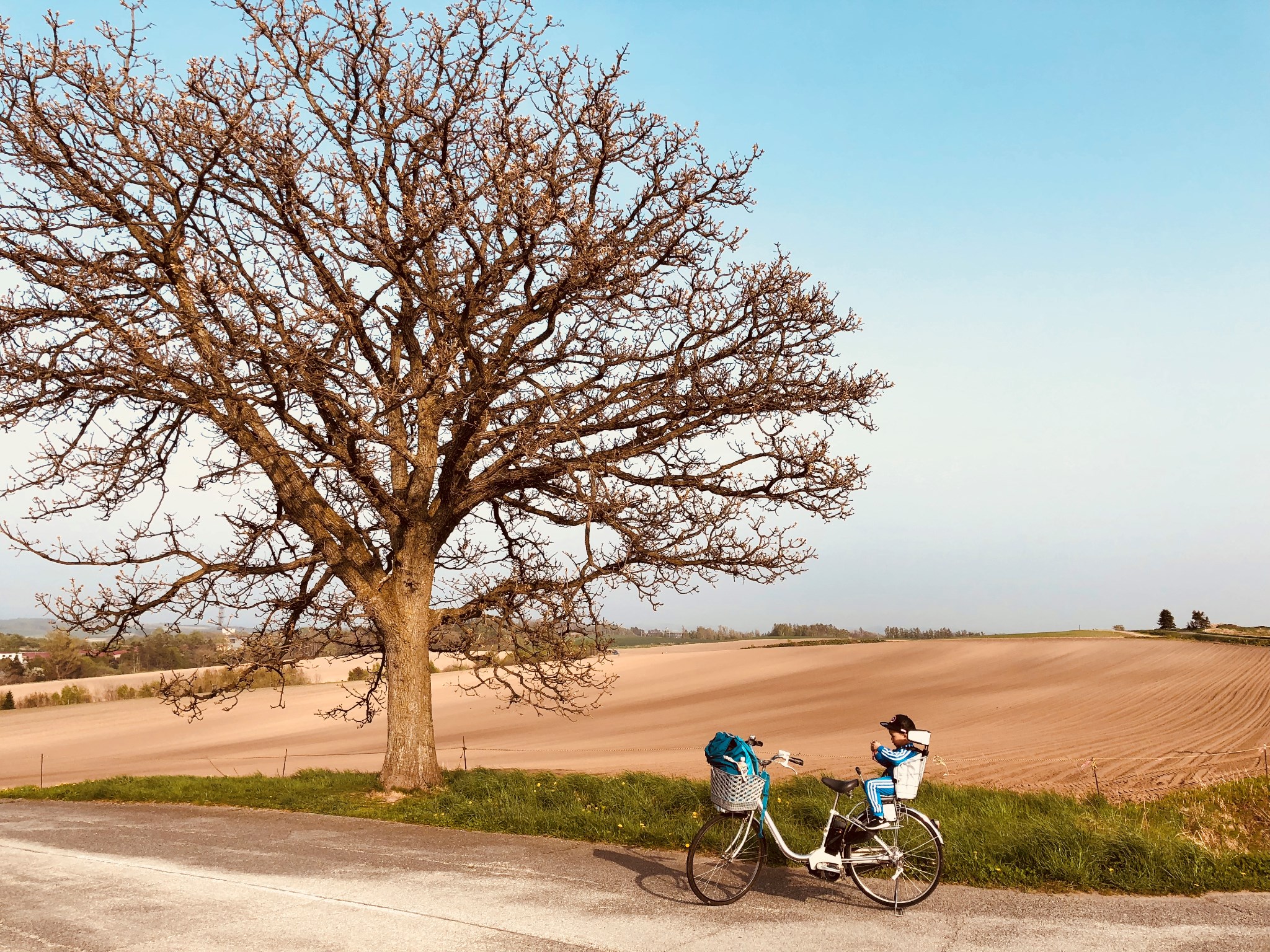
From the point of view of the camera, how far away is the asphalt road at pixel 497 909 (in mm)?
6234

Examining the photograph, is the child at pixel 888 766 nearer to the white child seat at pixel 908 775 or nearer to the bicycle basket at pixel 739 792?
the white child seat at pixel 908 775

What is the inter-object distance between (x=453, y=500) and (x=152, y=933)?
735 cm

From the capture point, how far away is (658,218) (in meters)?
13.0

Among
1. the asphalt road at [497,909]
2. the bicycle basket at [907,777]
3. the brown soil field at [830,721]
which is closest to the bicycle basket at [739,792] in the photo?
the asphalt road at [497,909]

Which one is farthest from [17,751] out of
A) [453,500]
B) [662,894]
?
[662,894]

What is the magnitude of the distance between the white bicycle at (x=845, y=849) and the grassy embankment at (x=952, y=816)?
711 mm

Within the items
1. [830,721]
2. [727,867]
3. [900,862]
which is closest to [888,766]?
[900,862]

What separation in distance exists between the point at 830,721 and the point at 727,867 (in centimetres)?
2869

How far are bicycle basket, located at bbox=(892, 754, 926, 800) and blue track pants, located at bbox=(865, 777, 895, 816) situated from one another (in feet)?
0.14

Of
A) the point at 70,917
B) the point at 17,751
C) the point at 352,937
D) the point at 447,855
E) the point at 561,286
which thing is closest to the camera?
the point at 352,937

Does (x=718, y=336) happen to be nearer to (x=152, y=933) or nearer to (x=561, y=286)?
(x=561, y=286)

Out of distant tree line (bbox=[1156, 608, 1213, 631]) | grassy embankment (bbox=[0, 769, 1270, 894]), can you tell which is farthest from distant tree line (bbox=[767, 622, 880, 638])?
grassy embankment (bbox=[0, 769, 1270, 894])

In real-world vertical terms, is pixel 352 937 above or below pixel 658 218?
below

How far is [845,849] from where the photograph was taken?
7.25 m
